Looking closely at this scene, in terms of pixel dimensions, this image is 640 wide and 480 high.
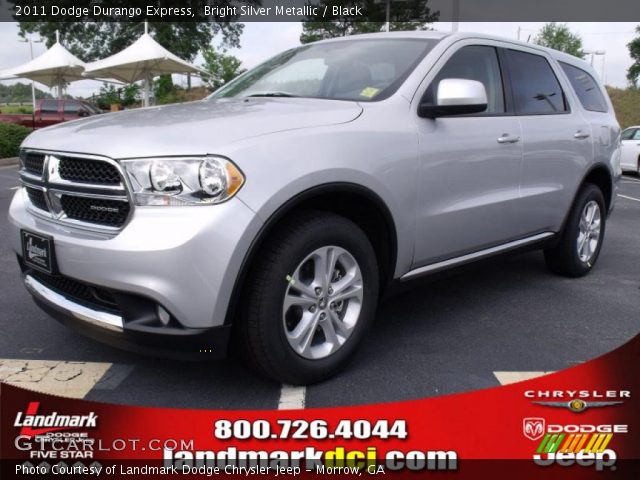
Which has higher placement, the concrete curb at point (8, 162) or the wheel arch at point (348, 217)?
the wheel arch at point (348, 217)

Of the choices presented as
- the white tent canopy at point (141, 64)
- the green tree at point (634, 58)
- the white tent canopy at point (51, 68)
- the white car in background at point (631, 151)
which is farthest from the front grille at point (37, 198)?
the green tree at point (634, 58)

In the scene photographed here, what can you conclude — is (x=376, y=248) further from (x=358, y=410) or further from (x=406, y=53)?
(x=406, y=53)

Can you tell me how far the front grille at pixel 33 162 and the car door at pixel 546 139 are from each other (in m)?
2.78

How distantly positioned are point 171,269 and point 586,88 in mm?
4023

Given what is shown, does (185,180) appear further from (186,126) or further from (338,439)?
(338,439)

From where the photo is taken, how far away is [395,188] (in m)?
2.99

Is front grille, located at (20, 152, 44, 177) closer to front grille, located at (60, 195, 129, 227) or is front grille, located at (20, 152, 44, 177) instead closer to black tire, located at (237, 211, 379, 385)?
front grille, located at (60, 195, 129, 227)

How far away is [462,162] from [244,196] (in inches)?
58.1

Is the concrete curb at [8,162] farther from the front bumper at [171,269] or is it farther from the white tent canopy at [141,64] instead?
the front bumper at [171,269]

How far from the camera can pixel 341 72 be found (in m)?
3.51

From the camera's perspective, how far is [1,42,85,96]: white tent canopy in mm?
18984

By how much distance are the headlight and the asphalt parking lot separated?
952 millimetres

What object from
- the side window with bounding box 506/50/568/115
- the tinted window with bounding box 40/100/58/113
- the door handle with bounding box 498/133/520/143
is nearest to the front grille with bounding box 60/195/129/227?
the door handle with bounding box 498/133/520/143

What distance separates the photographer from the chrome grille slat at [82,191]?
8.04 feet
